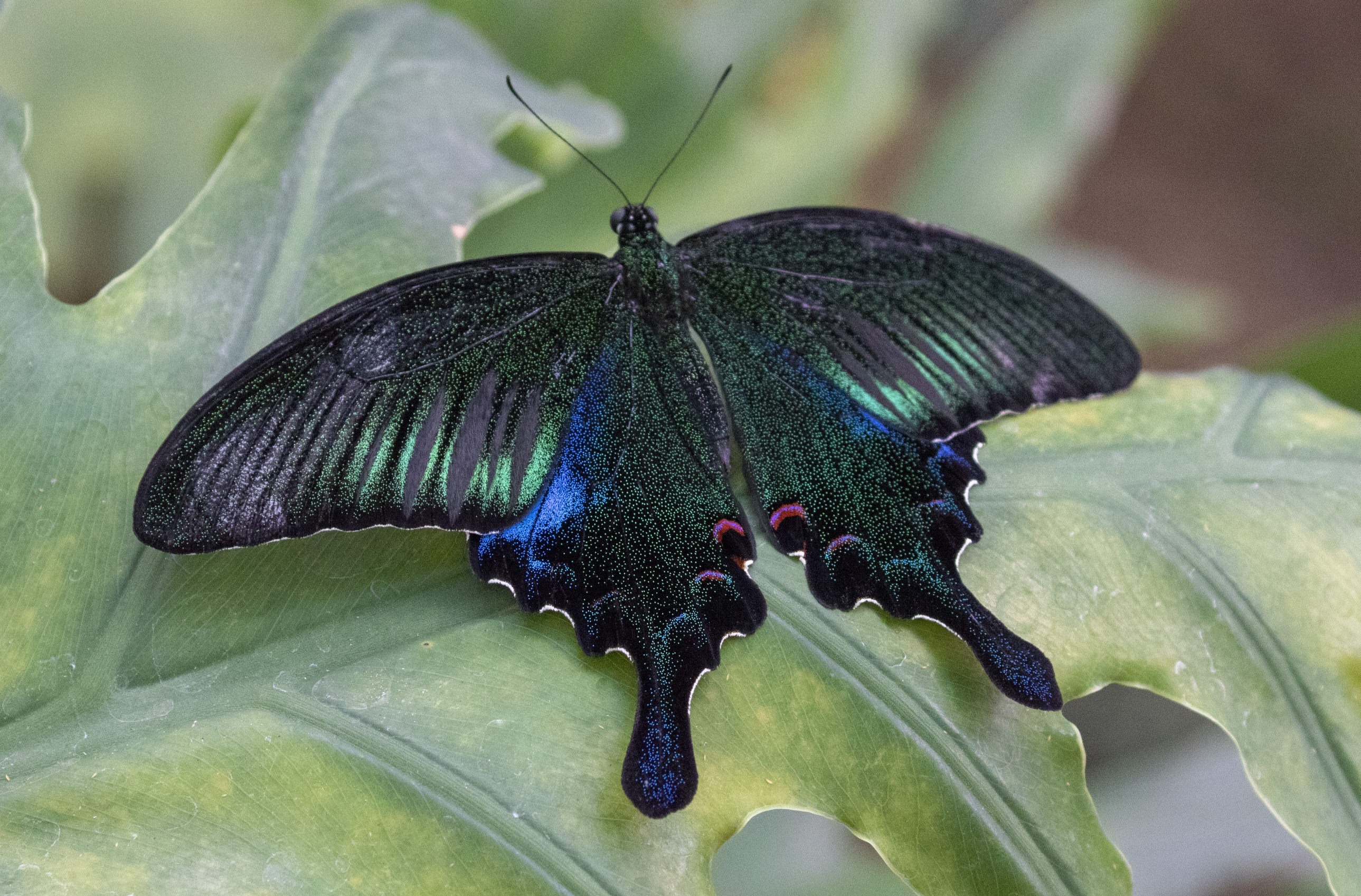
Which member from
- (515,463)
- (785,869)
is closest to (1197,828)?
(785,869)

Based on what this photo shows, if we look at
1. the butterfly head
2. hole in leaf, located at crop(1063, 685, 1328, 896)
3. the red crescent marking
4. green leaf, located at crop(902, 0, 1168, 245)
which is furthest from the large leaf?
the red crescent marking

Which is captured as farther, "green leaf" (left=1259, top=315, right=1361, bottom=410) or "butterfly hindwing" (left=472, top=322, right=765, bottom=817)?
"green leaf" (left=1259, top=315, right=1361, bottom=410)

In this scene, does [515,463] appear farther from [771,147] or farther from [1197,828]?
[1197,828]

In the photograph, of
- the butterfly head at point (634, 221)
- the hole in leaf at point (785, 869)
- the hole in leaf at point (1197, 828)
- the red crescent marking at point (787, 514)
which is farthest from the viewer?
the hole in leaf at point (1197, 828)

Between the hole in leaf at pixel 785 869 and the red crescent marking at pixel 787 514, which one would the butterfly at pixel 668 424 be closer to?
the red crescent marking at pixel 787 514

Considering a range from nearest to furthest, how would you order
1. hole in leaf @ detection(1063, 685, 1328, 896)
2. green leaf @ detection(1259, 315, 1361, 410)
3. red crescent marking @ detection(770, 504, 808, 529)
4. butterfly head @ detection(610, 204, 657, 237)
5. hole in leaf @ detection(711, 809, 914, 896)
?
red crescent marking @ detection(770, 504, 808, 529) < butterfly head @ detection(610, 204, 657, 237) < green leaf @ detection(1259, 315, 1361, 410) < hole in leaf @ detection(711, 809, 914, 896) < hole in leaf @ detection(1063, 685, 1328, 896)

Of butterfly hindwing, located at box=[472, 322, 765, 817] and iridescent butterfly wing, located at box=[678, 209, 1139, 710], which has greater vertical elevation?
iridescent butterfly wing, located at box=[678, 209, 1139, 710]

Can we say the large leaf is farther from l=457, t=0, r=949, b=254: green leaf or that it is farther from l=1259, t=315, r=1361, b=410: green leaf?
l=1259, t=315, r=1361, b=410: green leaf

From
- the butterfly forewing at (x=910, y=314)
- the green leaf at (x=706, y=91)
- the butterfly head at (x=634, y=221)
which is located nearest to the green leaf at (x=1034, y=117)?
the green leaf at (x=706, y=91)
